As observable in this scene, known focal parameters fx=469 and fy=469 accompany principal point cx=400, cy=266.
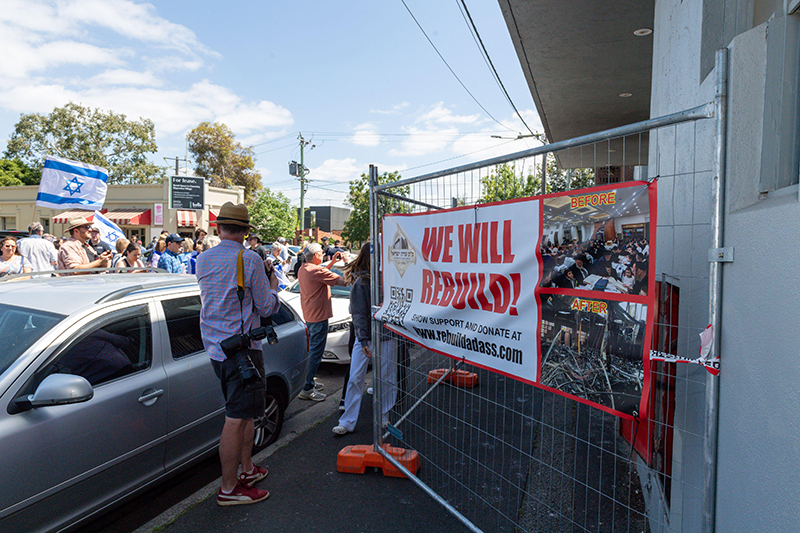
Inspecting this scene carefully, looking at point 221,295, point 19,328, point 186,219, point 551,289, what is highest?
point 186,219

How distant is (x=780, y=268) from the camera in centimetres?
141

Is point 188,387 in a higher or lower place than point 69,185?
lower

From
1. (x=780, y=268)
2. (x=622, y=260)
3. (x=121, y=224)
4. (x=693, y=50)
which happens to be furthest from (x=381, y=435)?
(x=121, y=224)

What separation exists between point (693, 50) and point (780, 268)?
1.67 meters

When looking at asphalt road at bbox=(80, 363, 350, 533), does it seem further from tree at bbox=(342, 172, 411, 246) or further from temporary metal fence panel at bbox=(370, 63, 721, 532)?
tree at bbox=(342, 172, 411, 246)

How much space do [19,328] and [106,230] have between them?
6645 millimetres

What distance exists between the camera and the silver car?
512 millimetres

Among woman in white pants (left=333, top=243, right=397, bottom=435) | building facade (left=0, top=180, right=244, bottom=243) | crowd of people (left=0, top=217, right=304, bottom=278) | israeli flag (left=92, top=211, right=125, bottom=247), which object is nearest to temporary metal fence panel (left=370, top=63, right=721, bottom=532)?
woman in white pants (left=333, top=243, right=397, bottom=435)

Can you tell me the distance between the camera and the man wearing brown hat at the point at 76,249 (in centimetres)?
691

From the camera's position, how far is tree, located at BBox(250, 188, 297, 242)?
32000mm

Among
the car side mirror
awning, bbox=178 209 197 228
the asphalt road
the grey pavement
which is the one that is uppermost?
awning, bbox=178 209 197 228

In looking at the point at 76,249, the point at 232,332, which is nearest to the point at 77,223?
the point at 76,249

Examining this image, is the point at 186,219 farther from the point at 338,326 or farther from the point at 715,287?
the point at 715,287

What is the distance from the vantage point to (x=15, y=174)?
4200cm
